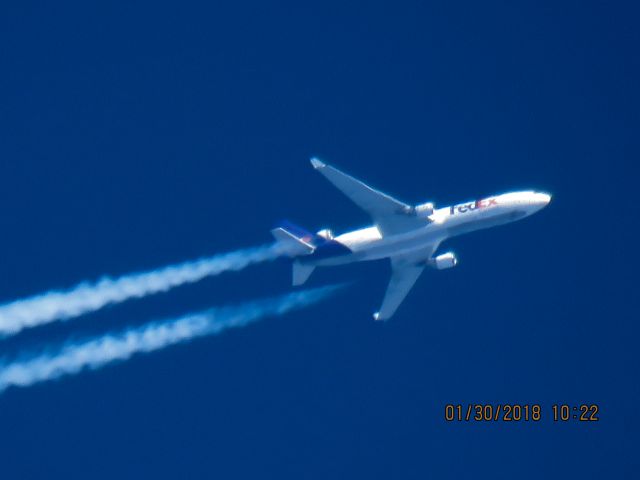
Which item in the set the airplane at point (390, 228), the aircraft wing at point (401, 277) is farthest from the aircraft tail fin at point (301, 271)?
the aircraft wing at point (401, 277)

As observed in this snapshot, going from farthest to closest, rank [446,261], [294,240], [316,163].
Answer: [446,261] → [294,240] → [316,163]

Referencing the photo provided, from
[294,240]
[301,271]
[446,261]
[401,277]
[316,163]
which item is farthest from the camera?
[401,277]

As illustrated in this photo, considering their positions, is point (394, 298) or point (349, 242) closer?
point (349, 242)

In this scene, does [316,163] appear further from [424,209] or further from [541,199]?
[541,199]

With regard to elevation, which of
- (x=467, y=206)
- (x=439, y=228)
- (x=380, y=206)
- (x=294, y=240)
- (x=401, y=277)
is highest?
(x=467, y=206)

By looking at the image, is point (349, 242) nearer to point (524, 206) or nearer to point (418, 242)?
point (418, 242)

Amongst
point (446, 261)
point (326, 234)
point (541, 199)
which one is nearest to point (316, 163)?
point (326, 234)

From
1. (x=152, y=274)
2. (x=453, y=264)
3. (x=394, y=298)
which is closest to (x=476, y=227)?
(x=453, y=264)
